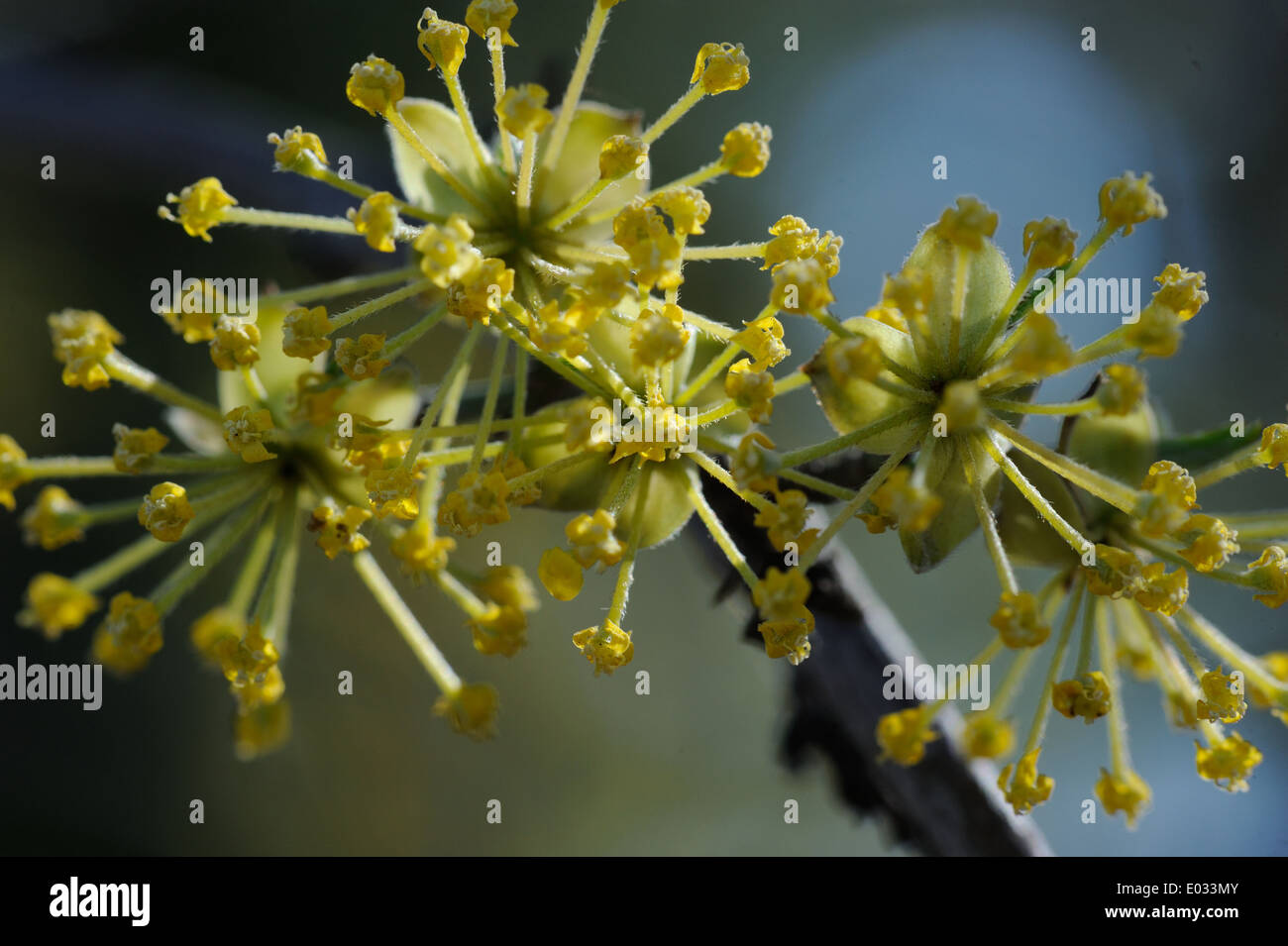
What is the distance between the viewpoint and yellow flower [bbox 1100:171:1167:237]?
1144 millimetres

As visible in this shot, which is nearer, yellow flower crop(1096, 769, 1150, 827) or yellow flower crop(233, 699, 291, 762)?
yellow flower crop(1096, 769, 1150, 827)

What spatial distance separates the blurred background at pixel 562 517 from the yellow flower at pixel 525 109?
0.87 meters

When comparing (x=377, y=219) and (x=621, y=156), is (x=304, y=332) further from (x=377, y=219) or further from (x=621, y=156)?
(x=621, y=156)

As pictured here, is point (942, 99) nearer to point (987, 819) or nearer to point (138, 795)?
point (987, 819)

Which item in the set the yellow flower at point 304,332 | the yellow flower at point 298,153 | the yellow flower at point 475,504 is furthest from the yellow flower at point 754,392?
the yellow flower at point 298,153

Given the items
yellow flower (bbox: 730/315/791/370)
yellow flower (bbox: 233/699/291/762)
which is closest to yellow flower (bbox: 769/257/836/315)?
yellow flower (bbox: 730/315/791/370)

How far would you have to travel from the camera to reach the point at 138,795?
12.0ft

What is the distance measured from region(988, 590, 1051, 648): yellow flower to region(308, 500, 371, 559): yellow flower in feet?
2.36

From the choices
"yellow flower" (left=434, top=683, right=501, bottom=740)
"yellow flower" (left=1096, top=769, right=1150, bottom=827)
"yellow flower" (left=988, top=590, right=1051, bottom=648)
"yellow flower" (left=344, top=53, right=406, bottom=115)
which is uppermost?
"yellow flower" (left=344, top=53, right=406, bottom=115)

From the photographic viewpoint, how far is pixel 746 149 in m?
1.25

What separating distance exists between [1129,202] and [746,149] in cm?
43

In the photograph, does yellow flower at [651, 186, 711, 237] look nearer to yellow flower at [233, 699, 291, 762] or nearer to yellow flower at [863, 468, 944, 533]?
yellow flower at [863, 468, 944, 533]

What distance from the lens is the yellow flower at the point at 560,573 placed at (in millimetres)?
1168

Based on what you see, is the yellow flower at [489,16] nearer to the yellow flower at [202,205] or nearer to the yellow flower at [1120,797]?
the yellow flower at [202,205]
